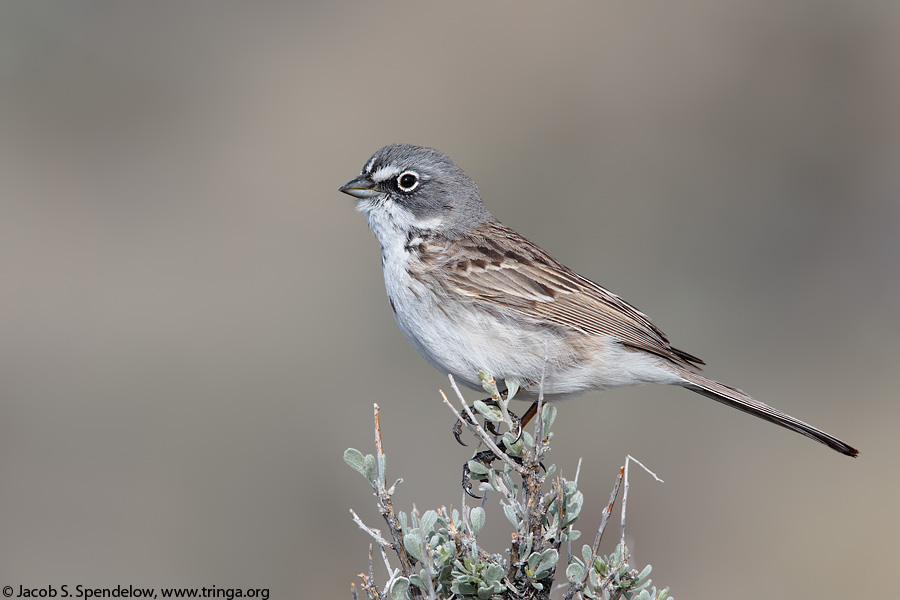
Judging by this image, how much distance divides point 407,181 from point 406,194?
83mm

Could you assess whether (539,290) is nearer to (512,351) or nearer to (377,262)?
(512,351)

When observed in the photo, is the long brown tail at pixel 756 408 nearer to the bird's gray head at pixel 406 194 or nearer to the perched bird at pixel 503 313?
the perched bird at pixel 503 313

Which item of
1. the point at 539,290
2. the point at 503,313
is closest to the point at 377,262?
the point at 539,290

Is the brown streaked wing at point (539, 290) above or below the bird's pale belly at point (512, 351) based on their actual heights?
above

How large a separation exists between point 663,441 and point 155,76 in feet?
34.1

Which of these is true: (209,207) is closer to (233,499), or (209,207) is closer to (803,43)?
(233,499)

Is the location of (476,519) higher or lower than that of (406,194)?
lower

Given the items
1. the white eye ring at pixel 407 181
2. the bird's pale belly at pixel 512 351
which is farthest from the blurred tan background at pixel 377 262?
the white eye ring at pixel 407 181

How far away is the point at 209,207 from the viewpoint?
1302cm

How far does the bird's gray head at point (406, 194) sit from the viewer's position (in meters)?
5.54

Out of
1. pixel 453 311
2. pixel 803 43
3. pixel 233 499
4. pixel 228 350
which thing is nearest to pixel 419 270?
pixel 453 311

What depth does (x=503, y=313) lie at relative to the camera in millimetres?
5016

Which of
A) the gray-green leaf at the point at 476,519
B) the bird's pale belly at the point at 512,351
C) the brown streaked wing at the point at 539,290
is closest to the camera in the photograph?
the gray-green leaf at the point at 476,519

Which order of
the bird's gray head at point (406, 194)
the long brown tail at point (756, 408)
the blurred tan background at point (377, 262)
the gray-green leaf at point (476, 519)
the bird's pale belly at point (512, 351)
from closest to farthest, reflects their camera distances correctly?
1. the gray-green leaf at point (476, 519)
2. the long brown tail at point (756, 408)
3. the bird's pale belly at point (512, 351)
4. the bird's gray head at point (406, 194)
5. the blurred tan background at point (377, 262)
